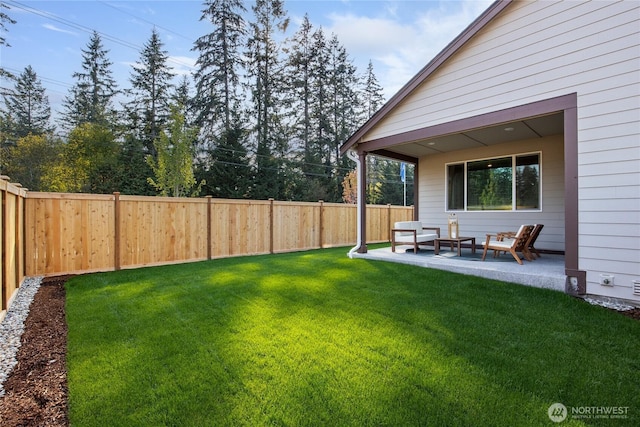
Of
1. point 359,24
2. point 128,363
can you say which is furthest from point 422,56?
point 128,363

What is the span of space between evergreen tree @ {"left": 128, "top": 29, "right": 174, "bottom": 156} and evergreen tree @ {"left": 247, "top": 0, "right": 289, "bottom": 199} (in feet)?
16.5

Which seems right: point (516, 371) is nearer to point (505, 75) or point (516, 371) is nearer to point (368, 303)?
point (368, 303)

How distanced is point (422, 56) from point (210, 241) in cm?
1053

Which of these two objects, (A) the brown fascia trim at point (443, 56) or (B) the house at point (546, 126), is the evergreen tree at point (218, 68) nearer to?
(B) the house at point (546, 126)

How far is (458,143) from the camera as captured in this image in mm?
6891

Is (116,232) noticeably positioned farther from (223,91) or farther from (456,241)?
(223,91)

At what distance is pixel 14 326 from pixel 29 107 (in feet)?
63.4

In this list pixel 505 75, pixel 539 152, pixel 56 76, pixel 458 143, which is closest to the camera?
pixel 505 75

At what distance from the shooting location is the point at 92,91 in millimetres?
17531

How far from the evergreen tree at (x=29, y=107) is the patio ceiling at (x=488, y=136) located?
1848 cm

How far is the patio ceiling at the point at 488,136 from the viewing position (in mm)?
5344

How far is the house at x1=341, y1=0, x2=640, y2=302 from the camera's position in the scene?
147 inches

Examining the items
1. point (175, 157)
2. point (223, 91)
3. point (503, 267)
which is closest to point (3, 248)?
point (503, 267)

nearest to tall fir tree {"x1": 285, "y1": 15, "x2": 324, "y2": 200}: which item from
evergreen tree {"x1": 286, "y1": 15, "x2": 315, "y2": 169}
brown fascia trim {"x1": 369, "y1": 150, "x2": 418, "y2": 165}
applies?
evergreen tree {"x1": 286, "y1": 15, "x2": 315, "y2": 169}
